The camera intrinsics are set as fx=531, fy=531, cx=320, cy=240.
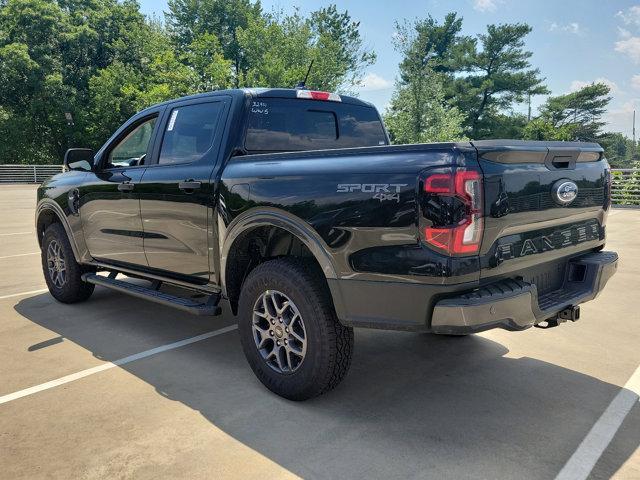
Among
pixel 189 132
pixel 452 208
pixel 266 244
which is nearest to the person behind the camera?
pixel 452 208

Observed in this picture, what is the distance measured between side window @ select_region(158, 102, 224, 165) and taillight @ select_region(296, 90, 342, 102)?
2.15 feet

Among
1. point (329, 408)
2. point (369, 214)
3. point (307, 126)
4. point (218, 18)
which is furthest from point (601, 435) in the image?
point (218, 18)

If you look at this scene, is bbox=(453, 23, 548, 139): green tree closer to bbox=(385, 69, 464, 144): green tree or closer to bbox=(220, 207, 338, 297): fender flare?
bbox=(385, 69, 464, 144): green tree

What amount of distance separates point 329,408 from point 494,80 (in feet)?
173

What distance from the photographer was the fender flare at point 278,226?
292 cm

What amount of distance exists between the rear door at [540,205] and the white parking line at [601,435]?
0.79m

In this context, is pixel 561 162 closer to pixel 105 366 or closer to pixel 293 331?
pixel 293 331

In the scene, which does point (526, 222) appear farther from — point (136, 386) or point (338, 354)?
point (136, 386)

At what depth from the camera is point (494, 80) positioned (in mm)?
50562

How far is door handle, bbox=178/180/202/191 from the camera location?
3752mm

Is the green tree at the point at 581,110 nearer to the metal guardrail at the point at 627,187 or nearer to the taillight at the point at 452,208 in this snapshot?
the metal guardrail at the point at 627,187

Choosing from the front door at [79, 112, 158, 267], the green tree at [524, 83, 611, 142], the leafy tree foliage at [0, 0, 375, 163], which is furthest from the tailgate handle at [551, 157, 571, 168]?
the green tree at [524, 83, 611, 142]

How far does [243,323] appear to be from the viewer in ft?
11.3

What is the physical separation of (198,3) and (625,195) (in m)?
45.3
